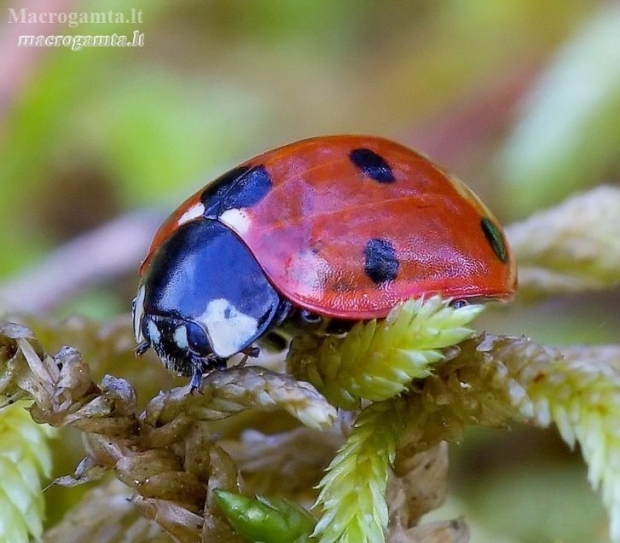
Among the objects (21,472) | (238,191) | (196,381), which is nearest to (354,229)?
(238,191)

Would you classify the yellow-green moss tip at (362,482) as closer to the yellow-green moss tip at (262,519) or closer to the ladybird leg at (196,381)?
the yellow-green moss tip at (262,519)

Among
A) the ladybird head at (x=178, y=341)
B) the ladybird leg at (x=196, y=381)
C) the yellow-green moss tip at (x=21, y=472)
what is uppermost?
the ladybird head at (x=178, y=341)

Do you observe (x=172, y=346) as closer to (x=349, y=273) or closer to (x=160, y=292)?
(x=160, y=292)

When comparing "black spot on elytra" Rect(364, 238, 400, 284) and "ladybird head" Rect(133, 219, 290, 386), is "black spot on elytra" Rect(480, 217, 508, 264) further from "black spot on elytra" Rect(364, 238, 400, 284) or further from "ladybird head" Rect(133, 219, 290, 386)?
"ladybird head" Rect(133, 219, 290, 386)

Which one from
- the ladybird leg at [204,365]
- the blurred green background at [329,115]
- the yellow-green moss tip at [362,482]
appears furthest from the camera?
the blurred green background at [329,115]

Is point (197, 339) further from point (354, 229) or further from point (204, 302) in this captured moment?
point (354, 229)

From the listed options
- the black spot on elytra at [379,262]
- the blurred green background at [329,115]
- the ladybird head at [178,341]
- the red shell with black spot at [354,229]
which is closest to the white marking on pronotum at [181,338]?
the ladybird head at [178,341]
